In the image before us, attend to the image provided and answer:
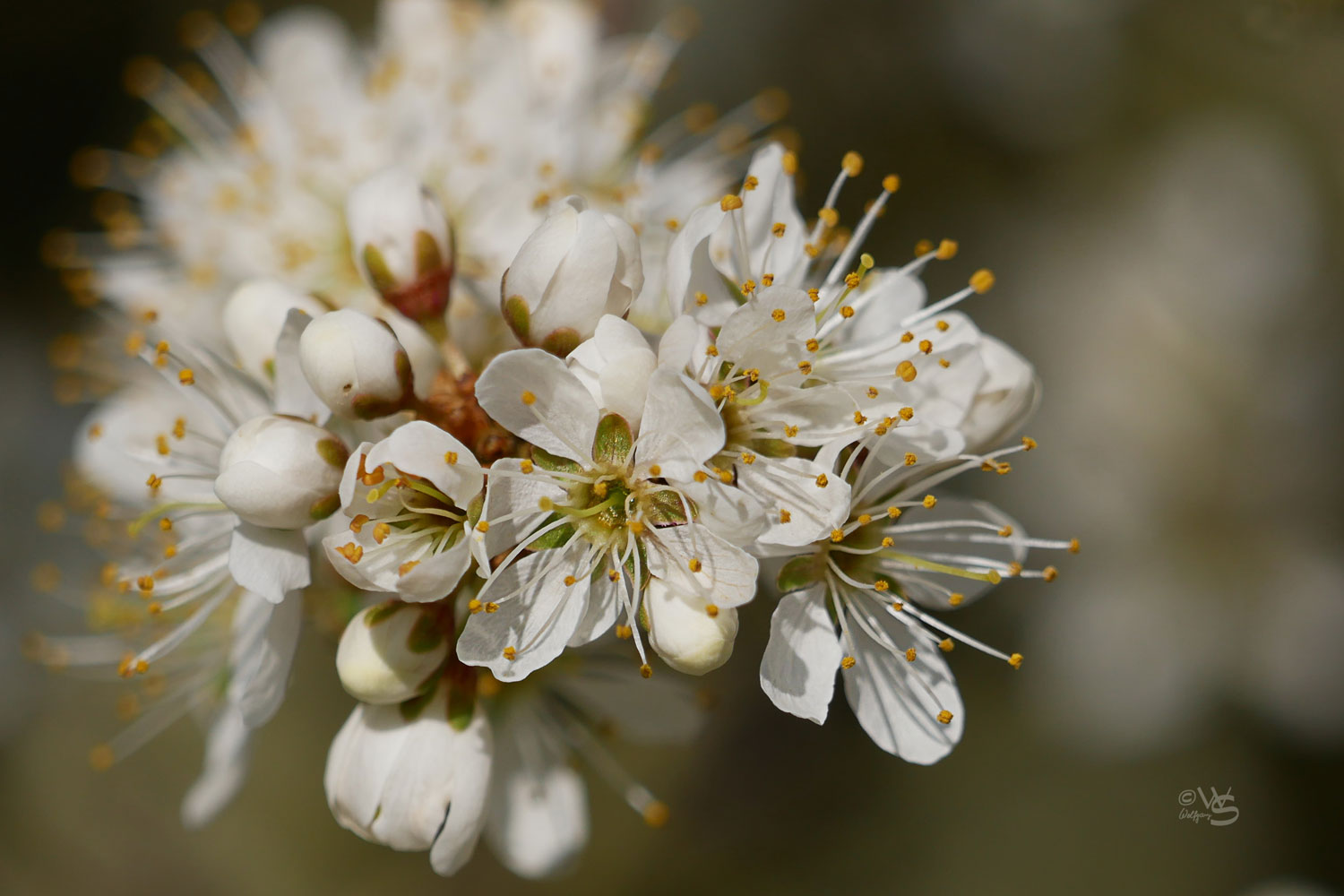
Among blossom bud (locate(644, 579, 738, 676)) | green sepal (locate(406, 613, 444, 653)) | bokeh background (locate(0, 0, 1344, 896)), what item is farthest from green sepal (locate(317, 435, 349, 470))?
bokeh background (locate(0, 0, 1344, 896))

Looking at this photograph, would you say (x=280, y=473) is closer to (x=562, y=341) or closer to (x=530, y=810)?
(x=562, y=341)

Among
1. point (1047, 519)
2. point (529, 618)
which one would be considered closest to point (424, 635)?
point (529, 618)

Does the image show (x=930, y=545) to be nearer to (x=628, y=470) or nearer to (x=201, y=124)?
(x=628, y=470)

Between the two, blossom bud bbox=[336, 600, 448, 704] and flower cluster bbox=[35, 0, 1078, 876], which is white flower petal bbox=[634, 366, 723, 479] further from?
blossom bud bbox=[336, 600, 448, 704]

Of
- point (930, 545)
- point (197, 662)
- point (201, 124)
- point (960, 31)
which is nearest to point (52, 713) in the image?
point (197, 662)

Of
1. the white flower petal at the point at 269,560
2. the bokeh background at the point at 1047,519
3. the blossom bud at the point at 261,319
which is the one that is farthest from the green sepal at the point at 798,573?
the bokeh background at the point at 1047,519

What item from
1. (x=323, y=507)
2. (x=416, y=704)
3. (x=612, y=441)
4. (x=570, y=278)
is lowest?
(x=416, y=704)
